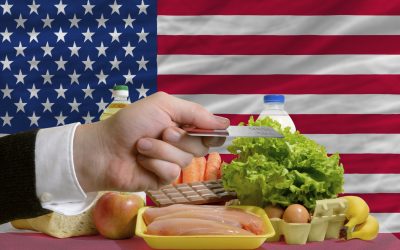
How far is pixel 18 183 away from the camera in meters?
1.04

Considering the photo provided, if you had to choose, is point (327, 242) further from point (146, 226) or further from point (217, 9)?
point (217, 9)

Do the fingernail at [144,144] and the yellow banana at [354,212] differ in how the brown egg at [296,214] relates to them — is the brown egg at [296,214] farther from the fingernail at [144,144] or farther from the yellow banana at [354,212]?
the fingernail at [144,144]

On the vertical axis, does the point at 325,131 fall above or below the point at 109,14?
below

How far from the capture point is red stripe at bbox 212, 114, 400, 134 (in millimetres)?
2342

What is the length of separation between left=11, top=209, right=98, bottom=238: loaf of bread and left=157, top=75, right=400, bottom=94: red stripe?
3.09 ft

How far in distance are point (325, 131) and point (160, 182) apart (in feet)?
4.41

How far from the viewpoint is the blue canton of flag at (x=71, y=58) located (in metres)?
2.29

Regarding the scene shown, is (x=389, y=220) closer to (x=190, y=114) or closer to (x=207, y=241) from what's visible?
(x=207, y=241)

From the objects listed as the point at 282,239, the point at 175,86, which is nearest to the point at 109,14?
the point at 175,86

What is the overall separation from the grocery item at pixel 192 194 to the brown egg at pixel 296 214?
214 mm

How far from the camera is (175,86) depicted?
233 centimetres

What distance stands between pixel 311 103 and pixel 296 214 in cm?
107

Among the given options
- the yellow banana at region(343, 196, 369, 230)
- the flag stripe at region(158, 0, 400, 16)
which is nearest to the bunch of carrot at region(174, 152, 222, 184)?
the yellow banana at region(343, 196, 369, 230)

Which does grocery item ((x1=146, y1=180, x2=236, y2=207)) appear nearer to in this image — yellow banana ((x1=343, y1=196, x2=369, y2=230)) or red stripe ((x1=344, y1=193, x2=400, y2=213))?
yellow banana ((x1=343, y1=196, x2=369, y2=230))
